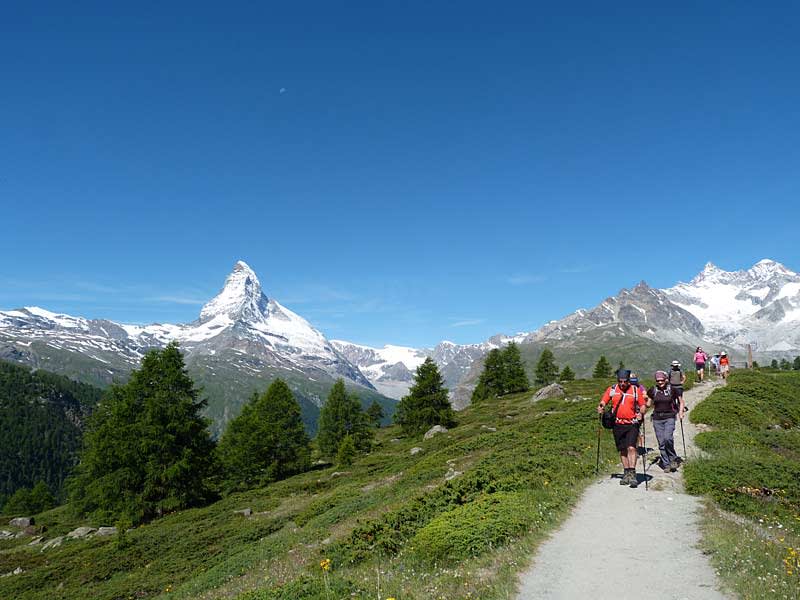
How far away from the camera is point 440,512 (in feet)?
45.4

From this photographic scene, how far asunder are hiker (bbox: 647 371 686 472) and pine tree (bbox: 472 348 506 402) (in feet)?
235

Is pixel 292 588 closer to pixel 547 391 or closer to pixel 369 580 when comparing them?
pixel 369 580

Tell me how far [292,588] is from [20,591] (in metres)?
23.8

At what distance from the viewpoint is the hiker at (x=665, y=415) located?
1622cm

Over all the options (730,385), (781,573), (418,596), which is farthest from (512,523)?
(730,385)

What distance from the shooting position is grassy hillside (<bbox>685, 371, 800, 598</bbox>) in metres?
8.04

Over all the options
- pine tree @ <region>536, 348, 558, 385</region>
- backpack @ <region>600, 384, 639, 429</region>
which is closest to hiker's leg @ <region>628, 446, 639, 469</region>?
backpack @ <region>600, 384, 639, 429</region>

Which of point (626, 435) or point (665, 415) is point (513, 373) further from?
point (626, 435)

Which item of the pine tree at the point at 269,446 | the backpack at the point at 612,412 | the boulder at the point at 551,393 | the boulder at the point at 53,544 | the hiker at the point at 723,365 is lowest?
the boulder at the point at 53,544

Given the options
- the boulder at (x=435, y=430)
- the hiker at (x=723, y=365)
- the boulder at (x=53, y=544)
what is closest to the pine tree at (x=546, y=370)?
the boulder at (x=435, y=430)

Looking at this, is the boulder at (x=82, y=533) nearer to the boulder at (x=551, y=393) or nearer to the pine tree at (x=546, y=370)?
the boulder at (x=551, y=393)

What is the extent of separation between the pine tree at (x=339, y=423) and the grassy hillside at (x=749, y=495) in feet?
132

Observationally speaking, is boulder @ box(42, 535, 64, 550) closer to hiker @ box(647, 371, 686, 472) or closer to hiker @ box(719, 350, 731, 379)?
hiker @ box(647, 371, 686, 472)

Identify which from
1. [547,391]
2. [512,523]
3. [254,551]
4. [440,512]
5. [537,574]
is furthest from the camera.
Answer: [547,391]
